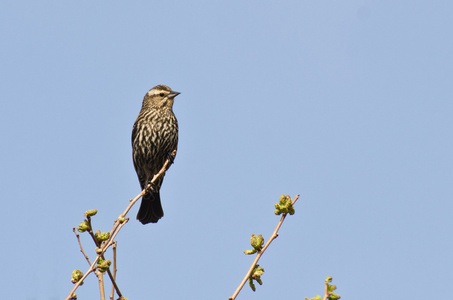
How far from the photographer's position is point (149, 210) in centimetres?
907

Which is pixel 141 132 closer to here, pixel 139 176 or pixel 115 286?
pixel 139 176

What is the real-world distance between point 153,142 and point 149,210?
39.3 inches

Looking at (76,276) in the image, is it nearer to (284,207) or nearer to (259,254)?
(259,254)

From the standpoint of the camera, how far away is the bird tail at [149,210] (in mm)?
9039

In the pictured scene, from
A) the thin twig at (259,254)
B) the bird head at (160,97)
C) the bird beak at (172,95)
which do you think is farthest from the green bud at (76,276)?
the bird beak at (172,95)

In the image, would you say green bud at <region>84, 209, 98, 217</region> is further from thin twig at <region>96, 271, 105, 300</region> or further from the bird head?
the bird head

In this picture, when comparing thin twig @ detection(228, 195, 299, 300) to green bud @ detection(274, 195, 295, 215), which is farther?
green bud @ detection(274, 195, 295, 215)

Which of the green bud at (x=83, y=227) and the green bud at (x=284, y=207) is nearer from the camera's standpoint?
the green bud at (x=284, y=207)

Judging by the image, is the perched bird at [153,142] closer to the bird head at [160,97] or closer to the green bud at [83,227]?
the bird head at [160,97]

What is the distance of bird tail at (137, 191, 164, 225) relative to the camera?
29.7ft

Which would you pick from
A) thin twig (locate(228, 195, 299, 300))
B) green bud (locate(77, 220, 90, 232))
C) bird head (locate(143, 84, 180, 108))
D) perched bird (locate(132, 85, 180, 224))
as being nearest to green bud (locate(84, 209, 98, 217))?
green bud (locate(77, 220, 90, 232))

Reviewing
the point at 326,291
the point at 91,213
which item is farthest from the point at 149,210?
the point at 326,291

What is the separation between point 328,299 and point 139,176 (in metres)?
6.48

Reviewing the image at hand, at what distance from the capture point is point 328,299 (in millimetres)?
2857
